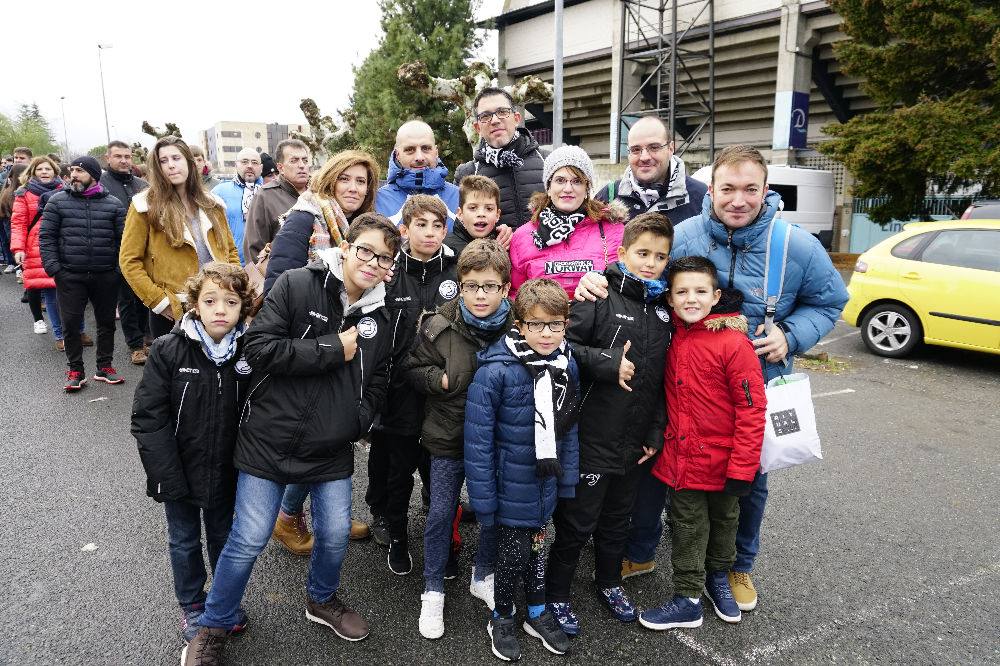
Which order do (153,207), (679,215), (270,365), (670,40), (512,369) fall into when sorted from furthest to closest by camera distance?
(670,40)
(153,207)
(679,215)
(512,369)
(270,365)

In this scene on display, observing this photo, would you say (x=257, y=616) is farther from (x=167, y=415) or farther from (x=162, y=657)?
(x=167, y=415)

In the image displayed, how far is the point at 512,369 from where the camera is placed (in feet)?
8.46

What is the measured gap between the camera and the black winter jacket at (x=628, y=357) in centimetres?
275

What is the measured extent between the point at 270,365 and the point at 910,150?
462 inches

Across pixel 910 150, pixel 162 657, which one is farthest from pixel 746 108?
pixel 162 657

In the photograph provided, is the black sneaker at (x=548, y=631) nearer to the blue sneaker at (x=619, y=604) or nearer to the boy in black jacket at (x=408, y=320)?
the blue sneaker at (x=619, y=604)

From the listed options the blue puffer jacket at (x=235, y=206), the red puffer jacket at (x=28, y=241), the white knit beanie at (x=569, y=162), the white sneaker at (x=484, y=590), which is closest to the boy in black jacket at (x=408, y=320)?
the white sneaker at (x=484, y=590)

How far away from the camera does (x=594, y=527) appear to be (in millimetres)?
2836

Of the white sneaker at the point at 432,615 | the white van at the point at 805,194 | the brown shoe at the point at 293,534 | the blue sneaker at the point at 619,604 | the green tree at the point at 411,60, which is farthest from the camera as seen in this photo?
the green tree at the point at 411,60

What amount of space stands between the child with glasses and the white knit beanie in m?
0.51

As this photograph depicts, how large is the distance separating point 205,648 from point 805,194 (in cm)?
1456

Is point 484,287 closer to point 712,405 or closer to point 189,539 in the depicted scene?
point 712,405

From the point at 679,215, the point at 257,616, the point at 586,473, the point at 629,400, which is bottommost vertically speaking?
the point at 257,616

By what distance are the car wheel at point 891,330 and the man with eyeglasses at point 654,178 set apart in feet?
17.2
